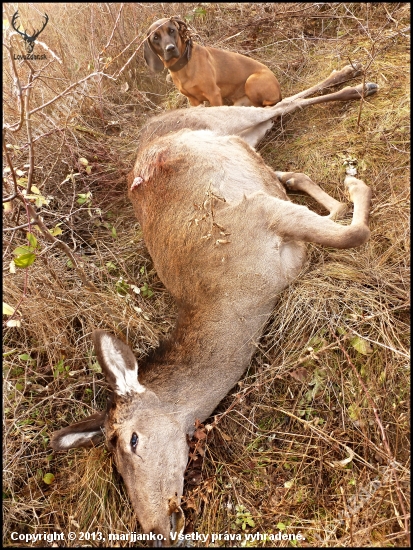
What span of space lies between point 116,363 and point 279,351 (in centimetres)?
128

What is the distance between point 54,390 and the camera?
4.15m

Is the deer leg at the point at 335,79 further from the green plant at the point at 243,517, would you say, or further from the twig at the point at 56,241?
the green plant at the point at 243,517

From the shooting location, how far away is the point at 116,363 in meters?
3.51

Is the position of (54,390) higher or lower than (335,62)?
lower

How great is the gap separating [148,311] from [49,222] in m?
1.74

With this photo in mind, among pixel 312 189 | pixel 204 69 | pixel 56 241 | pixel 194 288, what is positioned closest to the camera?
pixel 56 241

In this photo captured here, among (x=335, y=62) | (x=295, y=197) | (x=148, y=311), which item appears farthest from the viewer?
(x=335, y=62)

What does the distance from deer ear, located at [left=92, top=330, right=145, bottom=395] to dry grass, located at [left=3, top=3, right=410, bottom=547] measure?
0.54 meters

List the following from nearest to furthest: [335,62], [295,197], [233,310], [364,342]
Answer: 1. [364,342]
2. [233,310]
3. [295,197]
4. [335,62]

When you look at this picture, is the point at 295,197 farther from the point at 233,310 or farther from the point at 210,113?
the point at 233,310

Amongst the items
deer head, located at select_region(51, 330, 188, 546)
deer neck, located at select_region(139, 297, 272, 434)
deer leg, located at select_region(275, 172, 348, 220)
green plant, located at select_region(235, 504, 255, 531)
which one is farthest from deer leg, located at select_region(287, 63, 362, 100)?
green plant, located at select_region(235, 504, 255, 531)

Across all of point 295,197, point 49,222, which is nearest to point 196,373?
point 295,197

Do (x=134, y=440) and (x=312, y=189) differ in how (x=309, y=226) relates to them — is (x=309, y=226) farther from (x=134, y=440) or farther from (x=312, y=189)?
(x=134, y=440)

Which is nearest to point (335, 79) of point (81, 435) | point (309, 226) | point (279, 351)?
point (309, 226)
